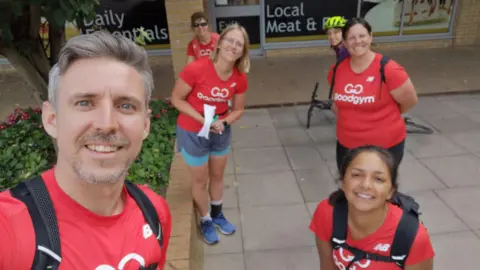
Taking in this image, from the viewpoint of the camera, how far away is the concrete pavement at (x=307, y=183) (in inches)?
131

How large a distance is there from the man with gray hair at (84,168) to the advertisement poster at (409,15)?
910cm

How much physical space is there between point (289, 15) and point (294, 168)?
5.47 metres

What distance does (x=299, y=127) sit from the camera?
19.2 ft

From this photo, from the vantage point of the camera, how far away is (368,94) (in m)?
2.80

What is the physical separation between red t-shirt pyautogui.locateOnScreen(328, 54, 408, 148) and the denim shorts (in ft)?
3.19

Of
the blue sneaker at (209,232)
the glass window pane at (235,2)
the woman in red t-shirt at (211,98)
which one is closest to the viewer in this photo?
the woman in red t-shirt at (211,98)

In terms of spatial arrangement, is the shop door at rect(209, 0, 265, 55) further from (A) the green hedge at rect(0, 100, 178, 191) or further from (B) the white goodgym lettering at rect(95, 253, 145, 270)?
(B) the white goodgym lettering at rect(95, 253, 145, 270)

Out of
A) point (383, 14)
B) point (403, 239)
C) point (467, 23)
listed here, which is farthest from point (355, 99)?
point (467, 23)

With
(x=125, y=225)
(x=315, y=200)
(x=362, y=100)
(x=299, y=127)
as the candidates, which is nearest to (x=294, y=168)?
(x=315, y=200)

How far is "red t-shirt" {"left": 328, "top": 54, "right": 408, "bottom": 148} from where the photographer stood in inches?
109

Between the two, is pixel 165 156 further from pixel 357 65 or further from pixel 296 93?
pixel 296 93

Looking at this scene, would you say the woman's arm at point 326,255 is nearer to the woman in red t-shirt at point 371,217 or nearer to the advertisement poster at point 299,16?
the woman in red t-shirt at point 371,217

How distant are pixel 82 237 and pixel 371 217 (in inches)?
52.9

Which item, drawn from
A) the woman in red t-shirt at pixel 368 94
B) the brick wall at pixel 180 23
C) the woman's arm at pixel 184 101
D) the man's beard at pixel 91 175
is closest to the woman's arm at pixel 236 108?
the woman's arm at pixel 184 101
